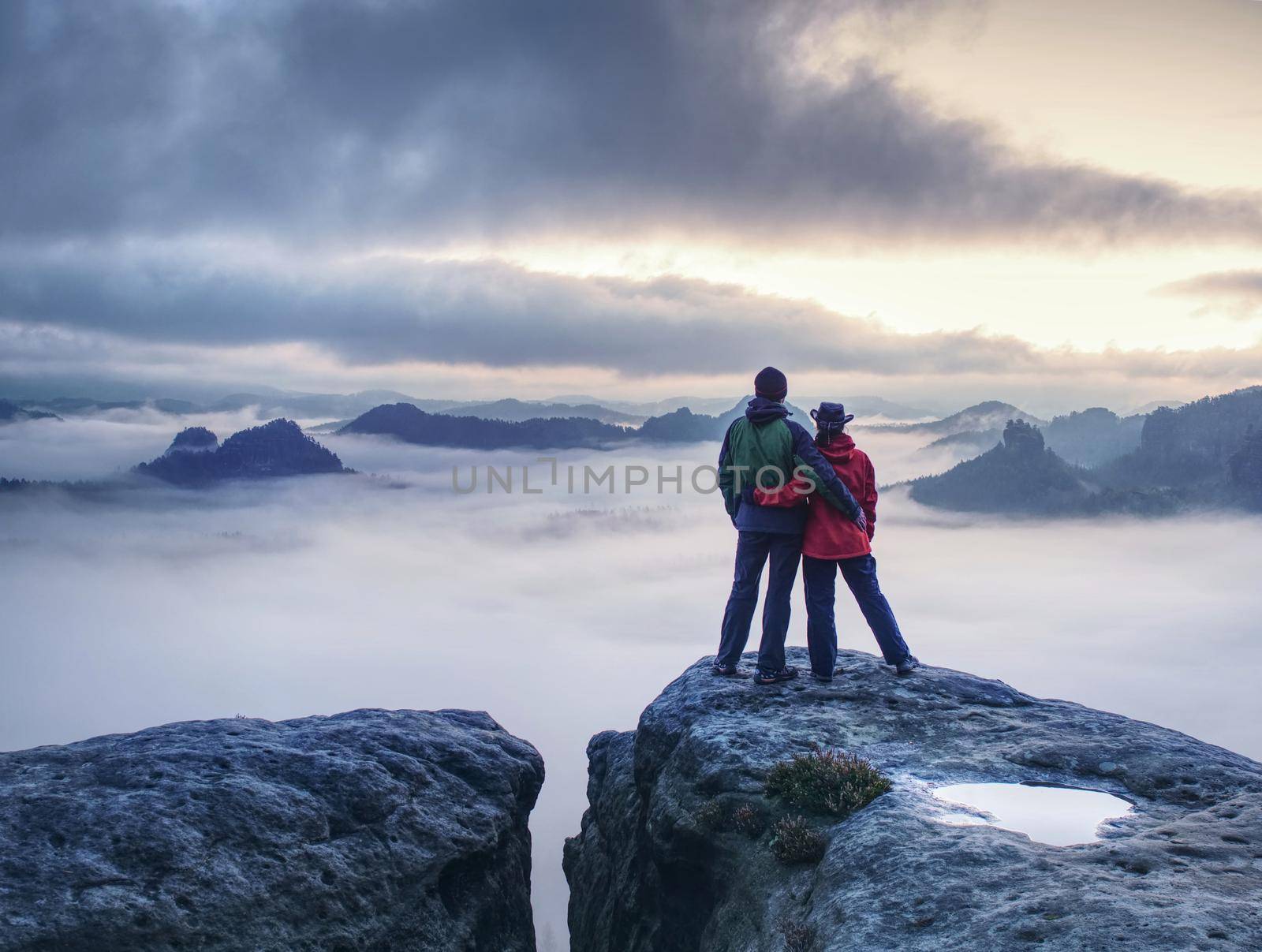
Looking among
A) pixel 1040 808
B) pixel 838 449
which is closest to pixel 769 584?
pixel 838 449

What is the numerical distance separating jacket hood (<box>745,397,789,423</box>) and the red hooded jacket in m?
1.06

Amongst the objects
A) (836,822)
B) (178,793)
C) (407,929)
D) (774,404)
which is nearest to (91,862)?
(178,793)

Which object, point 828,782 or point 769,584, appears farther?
point 769,584

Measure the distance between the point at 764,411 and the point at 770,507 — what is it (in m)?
1.83

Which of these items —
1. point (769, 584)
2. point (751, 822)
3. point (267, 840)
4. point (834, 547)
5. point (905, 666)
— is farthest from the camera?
point (905, 666)

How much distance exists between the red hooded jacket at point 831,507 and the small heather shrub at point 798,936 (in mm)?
7102

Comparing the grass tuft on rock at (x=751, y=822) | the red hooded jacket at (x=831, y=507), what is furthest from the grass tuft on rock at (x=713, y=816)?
the red hooded jacket at (x=831, y=507)

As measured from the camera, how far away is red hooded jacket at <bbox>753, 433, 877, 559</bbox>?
1638 cm

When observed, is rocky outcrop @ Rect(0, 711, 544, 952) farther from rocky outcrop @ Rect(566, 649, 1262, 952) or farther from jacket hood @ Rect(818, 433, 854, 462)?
jacket hood @ Rect(818, 433, 854, 462)

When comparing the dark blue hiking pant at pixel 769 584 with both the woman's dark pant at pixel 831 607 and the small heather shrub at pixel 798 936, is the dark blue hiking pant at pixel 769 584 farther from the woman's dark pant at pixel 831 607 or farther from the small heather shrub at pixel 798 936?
the small heather shrub at pixel 798 936

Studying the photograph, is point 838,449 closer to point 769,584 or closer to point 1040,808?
point 769,584

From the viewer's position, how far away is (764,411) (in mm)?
16531

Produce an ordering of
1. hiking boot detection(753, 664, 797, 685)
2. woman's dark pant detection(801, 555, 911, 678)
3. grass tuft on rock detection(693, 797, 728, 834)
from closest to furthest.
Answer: grass tuft on rock detection(693, 797, 728, 834), woman's dark pant detection(801, 555, 911, 678), hiking boot detection(753, 664, 797, 685)

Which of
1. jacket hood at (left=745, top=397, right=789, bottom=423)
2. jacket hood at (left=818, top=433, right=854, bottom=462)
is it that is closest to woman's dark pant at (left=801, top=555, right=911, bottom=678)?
jacket hood at (left=818, top=433, right=854, bottom=462)
